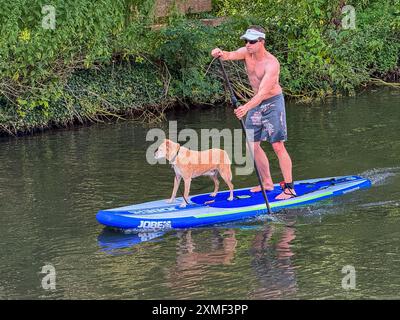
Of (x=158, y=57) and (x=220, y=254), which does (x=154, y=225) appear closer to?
(x=220, y=254)

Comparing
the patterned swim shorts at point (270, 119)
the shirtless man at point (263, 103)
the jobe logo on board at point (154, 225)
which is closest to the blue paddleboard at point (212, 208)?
the jobe logo on board at point (154, 225)

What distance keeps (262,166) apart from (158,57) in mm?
7691

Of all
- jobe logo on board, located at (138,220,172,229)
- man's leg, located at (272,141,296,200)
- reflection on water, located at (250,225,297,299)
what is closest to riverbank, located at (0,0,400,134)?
man's leg, located at (272,141,296,200)

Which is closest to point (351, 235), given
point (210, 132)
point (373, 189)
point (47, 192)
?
point (373, 189)

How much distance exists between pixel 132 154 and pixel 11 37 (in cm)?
304

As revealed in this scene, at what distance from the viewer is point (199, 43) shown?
19.7 m

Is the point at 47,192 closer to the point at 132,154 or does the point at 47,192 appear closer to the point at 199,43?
the point at 132,154

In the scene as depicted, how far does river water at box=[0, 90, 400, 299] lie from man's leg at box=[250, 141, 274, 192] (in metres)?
0.70

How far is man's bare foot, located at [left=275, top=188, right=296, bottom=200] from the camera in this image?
40.8 feet

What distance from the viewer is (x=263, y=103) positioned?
12.5m

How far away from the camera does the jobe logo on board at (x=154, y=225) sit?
11461 millimetres

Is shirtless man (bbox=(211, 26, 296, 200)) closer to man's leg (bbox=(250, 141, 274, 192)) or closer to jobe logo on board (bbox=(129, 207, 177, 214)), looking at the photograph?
man's leg (bbox=(250, 141, 274, 192))

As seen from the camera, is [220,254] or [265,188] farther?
[265,188]

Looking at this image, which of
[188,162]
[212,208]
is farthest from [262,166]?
[188,162]
